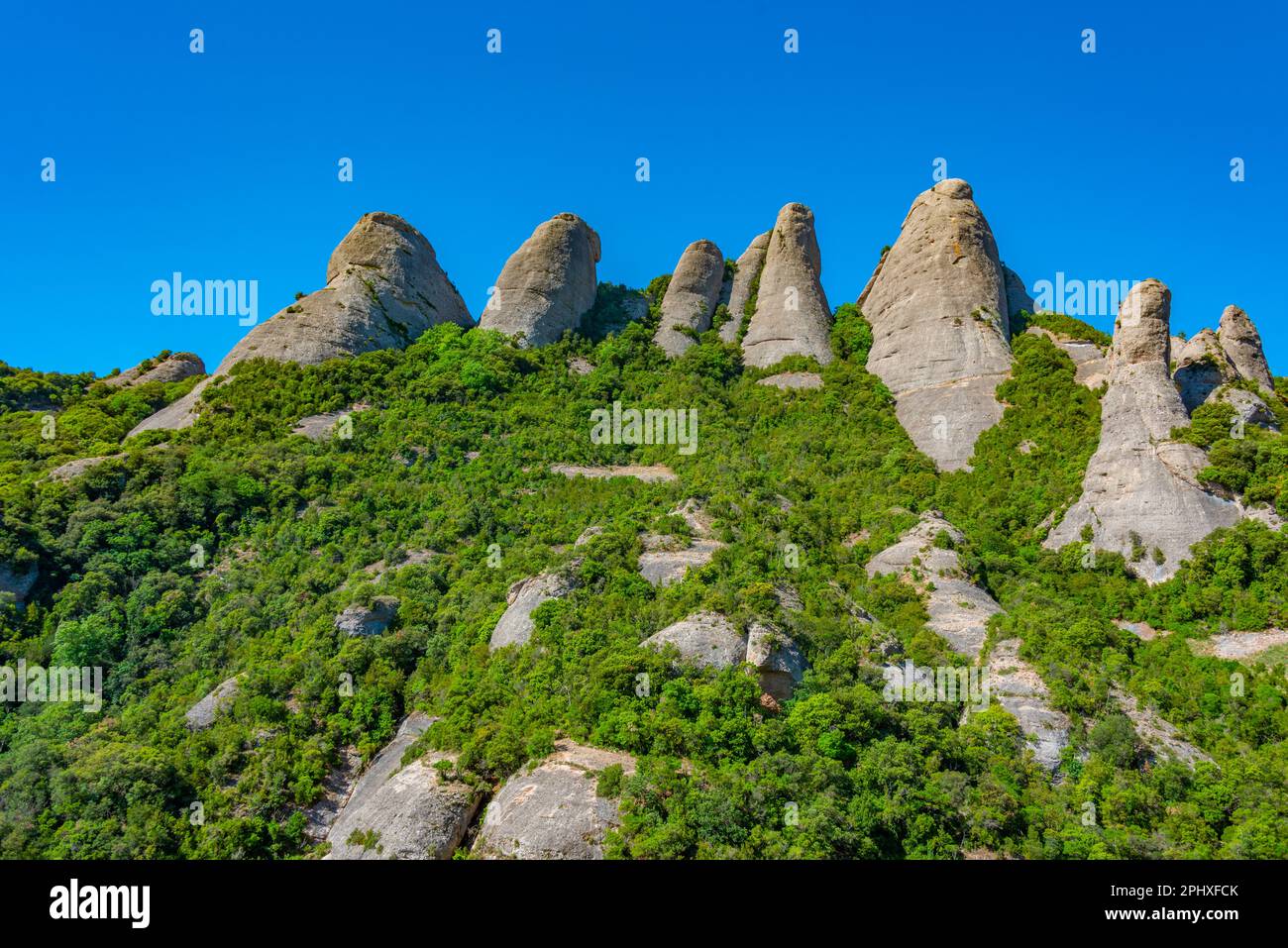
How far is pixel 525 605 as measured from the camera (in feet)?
94.8

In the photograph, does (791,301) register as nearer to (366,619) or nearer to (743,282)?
(743,282)

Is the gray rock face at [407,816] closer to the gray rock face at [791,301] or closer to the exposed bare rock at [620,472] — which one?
the exposed bare rock at [620,472]

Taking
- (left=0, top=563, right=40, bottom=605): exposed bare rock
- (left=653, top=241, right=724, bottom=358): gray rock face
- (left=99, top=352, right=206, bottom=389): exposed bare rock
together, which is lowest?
(left=0, top=563, right=40, bottom=605): exposed bare rock

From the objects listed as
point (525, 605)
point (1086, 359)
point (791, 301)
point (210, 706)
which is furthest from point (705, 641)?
point (791, 301)

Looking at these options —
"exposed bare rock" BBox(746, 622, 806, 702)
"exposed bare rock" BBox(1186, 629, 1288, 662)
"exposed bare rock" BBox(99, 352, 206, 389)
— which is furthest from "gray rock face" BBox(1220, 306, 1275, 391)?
"exposed bare rock" BBox(99, 352, 206, 389)

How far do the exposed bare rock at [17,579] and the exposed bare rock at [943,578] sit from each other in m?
31.9

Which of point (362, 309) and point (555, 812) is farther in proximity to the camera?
point (362, 309)

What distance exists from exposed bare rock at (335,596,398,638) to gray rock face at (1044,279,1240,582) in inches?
1032

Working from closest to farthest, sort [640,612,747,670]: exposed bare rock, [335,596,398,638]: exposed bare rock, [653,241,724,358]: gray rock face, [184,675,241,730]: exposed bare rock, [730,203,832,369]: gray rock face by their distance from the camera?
1. [640,612,747,670]: exposed bare rock
2. [184,675,241,730]: exposed bare rock
3. [335,596,398,638]: exposed bare rock
4. [730,203,832,369]: gray rock face
5. [653,241,724,358]: gray rock face

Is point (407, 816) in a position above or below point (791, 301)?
below

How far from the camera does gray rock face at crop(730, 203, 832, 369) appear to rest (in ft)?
183

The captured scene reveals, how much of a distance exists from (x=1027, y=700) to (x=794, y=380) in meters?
29.4

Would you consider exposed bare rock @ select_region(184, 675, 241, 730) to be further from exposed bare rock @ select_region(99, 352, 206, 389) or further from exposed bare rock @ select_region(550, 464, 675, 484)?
exposed bare rock @ select_region(99, 352, 206, 389)
